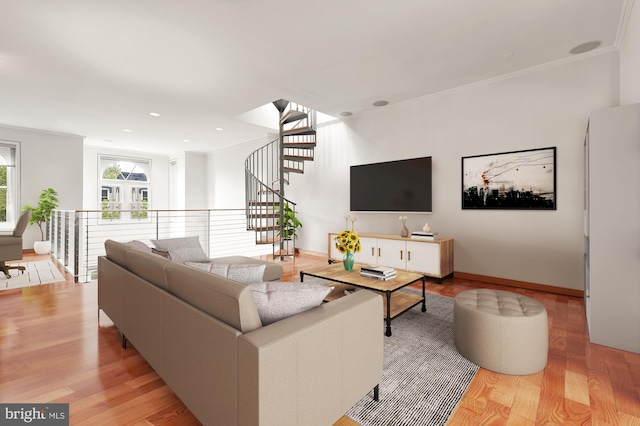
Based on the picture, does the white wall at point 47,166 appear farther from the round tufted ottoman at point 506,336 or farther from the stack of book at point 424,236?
the round tufted ottoman at point 506,336

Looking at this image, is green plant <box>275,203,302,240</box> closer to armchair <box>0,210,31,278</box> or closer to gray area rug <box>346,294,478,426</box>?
gray area rug <box>346,294,478,426</box>

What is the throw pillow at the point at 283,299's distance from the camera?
134cm

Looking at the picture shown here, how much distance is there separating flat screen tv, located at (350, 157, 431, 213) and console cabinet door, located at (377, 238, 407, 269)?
0.64 meters

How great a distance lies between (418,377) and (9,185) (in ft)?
29.4

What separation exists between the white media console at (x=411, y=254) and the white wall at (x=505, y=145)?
37 cm

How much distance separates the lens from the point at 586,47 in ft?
10.7

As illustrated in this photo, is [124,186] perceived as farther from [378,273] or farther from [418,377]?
[418,377]

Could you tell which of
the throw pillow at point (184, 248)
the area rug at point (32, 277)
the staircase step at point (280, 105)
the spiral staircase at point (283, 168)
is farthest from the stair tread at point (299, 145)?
the area rug at point (32, 277)

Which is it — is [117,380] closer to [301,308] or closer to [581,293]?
[301,308]

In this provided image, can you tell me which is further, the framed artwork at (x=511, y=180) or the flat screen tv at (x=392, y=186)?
the flat screen tv at (x=392, y=186)

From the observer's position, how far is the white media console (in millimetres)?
4180

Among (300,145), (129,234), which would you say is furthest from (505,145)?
(129,234)

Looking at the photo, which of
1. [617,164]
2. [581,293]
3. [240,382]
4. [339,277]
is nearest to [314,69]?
[339,277]

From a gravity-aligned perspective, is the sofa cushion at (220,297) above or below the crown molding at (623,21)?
below
